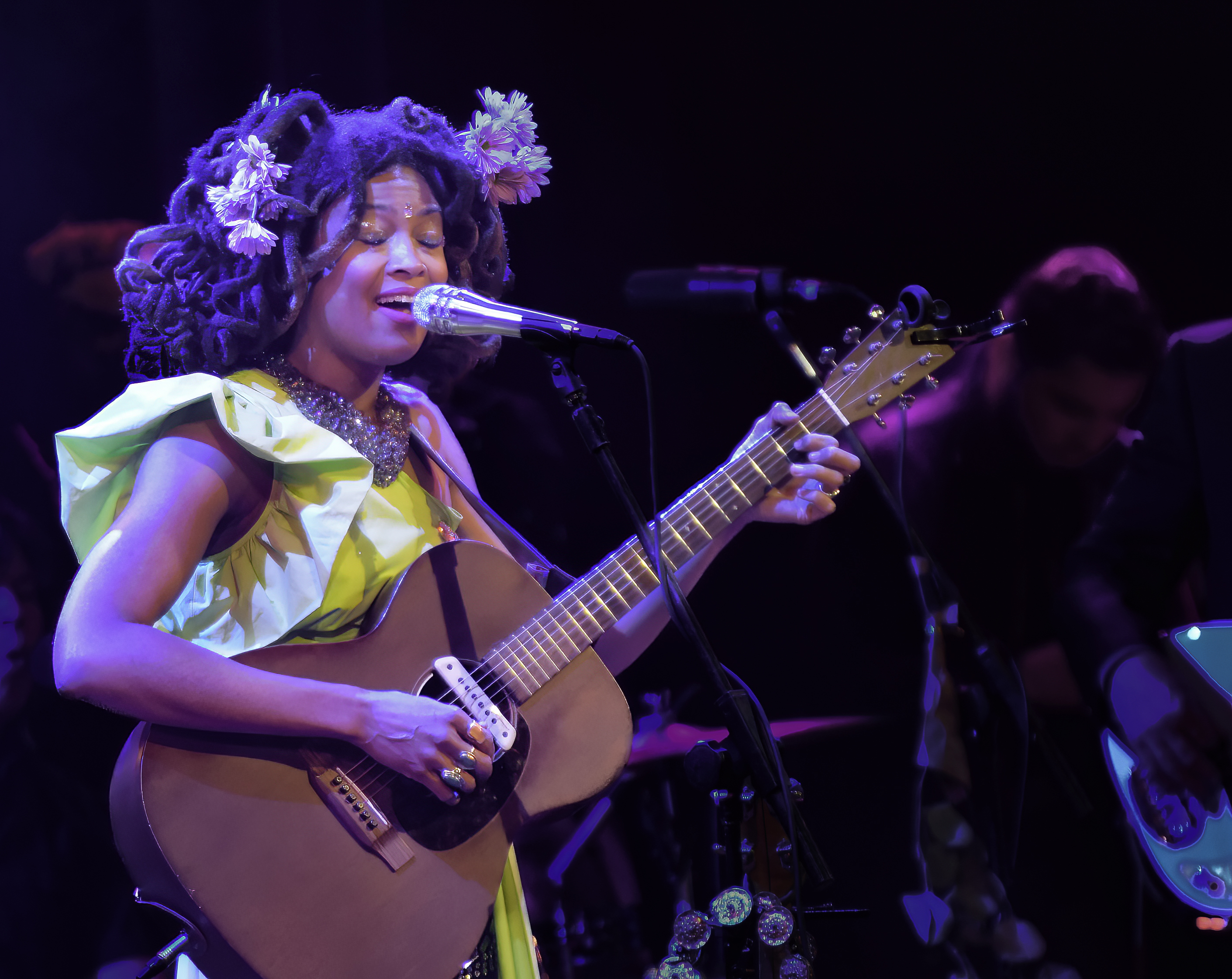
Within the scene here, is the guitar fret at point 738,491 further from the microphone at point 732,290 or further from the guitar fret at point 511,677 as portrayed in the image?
the guitar fret at point 511,677

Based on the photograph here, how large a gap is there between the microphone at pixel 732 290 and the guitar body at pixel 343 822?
61cm

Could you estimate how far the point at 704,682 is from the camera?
2734mm

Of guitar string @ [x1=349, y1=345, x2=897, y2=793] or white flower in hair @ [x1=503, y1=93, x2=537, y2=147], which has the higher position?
white flower in hair @ [x1=503, y1=93, x2=537, y2=147]

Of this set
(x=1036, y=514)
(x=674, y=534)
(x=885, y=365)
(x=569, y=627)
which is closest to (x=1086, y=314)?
(x=1036, y=514)

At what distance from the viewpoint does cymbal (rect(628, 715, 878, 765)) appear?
2584 mm

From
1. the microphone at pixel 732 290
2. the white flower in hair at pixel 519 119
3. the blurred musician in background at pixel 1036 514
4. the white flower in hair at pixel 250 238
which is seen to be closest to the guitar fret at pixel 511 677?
the microphone at pixel 732 290

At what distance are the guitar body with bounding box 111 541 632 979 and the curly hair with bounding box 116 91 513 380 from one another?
575mm

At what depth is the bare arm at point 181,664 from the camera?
159cm

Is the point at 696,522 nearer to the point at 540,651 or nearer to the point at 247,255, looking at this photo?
the point at 540,651

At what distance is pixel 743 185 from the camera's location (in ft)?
8.79

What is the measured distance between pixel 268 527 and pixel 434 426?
21.0 inches

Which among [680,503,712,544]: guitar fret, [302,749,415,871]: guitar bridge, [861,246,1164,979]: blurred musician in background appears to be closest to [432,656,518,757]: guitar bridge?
[302,749,415,871]: guitar bridge

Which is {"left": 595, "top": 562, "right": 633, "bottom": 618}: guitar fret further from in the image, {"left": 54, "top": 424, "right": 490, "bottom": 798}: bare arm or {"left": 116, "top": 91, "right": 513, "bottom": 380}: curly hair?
{"left": 116, "top": 91, "right": 513, "bottom": 380}: curly hair

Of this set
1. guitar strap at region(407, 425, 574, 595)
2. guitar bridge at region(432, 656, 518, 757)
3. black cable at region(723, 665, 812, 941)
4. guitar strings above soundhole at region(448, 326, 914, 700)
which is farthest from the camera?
guitar strap at region(407, 425, 574, 595)
